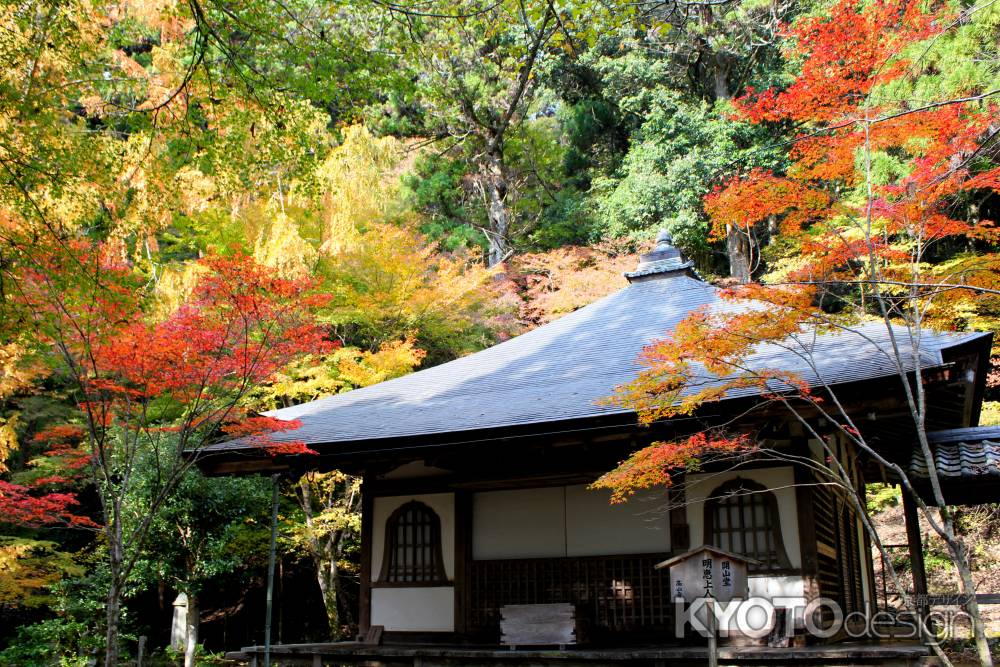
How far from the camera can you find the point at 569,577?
25.5 feet

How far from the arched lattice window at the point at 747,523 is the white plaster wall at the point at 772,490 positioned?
44mm

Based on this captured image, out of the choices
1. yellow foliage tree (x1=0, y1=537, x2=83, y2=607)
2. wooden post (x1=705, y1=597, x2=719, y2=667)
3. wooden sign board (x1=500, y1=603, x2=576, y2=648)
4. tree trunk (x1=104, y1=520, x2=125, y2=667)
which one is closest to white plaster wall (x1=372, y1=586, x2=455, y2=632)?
wooden sign board (x1=500, y1=603, x2=576, y2=648)

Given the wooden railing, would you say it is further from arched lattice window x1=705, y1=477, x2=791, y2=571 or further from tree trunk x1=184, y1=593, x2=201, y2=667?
tree trunk x1=184, y1=593, x2=201, y2=667

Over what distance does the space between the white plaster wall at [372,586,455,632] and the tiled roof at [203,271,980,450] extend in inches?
74.0

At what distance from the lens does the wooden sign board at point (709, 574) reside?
5.70 m

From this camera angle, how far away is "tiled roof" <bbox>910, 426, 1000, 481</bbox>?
6586mm

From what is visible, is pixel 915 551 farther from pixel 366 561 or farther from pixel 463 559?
pixel 366 561

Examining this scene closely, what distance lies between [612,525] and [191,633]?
7.62 metres

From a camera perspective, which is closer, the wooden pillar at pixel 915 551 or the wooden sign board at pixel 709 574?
the wooden sign board at pixel 709 574

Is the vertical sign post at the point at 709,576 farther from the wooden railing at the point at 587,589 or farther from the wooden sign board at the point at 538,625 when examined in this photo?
the wooden sign board at the point at 538,625

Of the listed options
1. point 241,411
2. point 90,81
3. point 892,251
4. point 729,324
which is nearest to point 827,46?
point 892,251

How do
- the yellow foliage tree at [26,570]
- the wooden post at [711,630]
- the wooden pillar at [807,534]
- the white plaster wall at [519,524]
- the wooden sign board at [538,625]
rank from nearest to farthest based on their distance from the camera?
the wooden post at [711,630] → the wooden pillar at [807,534] → the wooden sign board at [538,625] → the white plaster wall at [519,524] → the yellow foliage tree at [26,570]

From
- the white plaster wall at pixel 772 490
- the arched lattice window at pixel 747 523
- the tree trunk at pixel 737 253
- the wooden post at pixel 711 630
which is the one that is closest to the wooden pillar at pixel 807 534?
the white plaster wall at pixel 772 490

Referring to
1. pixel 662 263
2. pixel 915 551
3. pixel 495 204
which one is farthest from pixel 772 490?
pixel 495 204
